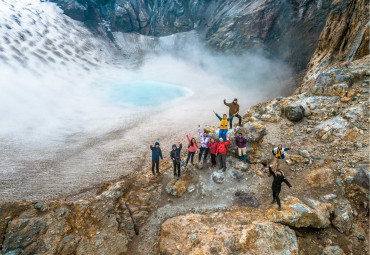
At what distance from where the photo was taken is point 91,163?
15.4 meters

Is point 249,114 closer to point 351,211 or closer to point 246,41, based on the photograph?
point 351,211

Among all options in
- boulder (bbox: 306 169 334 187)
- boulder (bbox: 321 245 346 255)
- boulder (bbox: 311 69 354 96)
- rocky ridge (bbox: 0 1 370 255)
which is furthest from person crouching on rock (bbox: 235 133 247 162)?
boulder (bbox: 311 69 354 96)

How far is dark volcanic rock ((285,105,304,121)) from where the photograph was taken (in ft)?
42.3

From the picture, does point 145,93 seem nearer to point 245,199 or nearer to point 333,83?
point 333,83

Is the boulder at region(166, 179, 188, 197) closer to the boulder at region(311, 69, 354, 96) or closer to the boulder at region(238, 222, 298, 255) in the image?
the boulder at region(238, 222, 298, 255)

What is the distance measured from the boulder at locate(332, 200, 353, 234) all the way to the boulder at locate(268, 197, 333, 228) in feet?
0.67

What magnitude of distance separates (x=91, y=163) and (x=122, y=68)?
161 feet

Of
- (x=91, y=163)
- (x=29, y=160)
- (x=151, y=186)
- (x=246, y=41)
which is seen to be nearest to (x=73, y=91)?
(x=29, y=160)

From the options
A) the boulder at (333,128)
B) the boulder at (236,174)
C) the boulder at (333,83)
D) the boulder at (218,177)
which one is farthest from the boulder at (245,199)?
the boulder at (333,83)

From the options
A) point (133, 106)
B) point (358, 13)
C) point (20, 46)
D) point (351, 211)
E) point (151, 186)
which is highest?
point (20, 46)

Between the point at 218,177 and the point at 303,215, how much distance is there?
3.92m

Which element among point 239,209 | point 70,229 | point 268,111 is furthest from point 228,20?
point 70,229

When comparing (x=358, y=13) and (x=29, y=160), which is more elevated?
(x=358, y=13)

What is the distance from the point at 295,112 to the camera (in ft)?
42.5
